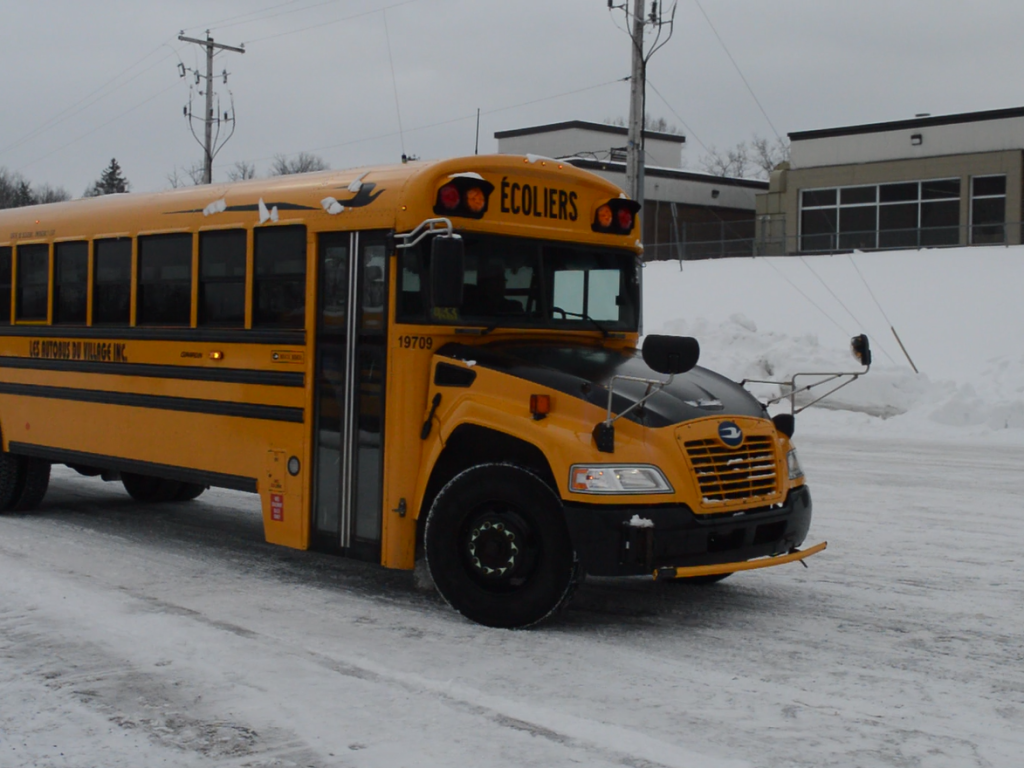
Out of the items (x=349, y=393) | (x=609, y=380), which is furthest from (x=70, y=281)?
(x=609, y=380)

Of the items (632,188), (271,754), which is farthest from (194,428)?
(632,188)

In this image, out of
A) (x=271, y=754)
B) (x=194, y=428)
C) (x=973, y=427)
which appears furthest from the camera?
(x=973, y=427)

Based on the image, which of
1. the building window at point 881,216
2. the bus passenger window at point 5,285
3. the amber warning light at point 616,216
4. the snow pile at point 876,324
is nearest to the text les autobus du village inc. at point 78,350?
the bus passenger window at point 5,285

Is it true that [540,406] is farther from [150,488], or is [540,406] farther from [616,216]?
[150,488]

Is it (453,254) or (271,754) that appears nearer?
(271,754)

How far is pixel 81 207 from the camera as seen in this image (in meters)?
9.01

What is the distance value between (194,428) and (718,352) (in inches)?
550

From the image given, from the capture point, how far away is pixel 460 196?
21.4ft

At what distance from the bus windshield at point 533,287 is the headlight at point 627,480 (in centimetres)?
135

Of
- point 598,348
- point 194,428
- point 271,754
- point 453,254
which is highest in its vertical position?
point 453,254

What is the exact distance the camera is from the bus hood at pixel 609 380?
5844 mm

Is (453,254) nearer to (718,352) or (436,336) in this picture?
(436,336)

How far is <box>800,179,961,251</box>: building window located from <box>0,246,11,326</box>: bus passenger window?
3018 cm

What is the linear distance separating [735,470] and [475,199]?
2.07 meters
